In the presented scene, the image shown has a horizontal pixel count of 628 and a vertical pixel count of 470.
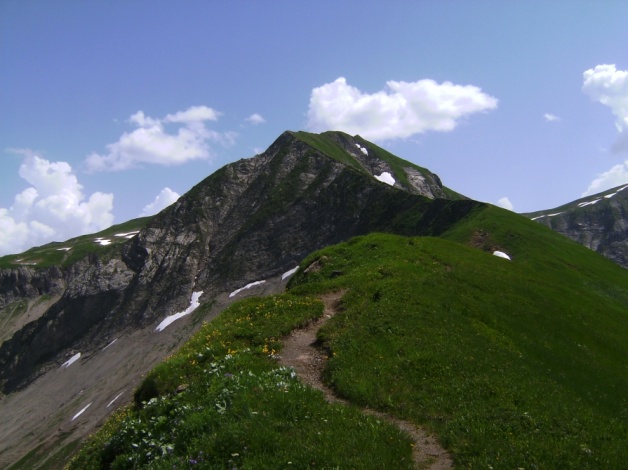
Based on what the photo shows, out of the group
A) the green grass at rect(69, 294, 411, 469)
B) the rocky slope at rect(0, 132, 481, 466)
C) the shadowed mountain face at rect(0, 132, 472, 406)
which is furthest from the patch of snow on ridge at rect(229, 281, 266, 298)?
the green grass at rect(69, 294, 411, 469)

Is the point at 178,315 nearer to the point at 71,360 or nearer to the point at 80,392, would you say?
the point at 80,392

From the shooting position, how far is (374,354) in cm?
2147

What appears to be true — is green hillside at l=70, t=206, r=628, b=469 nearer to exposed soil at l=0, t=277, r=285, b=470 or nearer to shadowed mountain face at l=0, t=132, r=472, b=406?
exposed soil at l=0, t=277, r=285, b=470

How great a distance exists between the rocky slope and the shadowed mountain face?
16.7 inches

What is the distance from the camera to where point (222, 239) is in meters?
168

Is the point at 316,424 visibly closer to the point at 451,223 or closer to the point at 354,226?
the point at 451,223

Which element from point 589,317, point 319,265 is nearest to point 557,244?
point 589,317

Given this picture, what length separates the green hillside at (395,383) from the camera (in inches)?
527

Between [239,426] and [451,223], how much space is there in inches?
3121

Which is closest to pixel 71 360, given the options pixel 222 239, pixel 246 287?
pixel 222 239

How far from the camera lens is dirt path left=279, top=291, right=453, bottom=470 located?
13562mm

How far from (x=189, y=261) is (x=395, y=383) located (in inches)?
5918

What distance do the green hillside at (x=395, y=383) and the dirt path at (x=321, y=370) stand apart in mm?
406

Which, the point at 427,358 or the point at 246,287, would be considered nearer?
the point at 427,358
